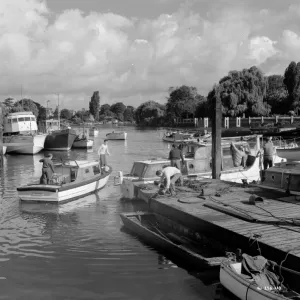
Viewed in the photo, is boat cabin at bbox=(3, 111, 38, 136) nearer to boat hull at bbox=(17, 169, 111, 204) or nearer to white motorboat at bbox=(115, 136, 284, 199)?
white motorboat at bbox=(115, 136, 284, 199)

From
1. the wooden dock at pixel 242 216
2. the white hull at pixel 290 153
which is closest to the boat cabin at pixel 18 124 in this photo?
the white hull at pixel 290 153

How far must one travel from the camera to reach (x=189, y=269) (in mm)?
11000

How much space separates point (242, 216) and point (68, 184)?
1026cm

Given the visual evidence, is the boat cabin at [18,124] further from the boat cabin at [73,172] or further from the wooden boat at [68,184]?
the boat cabin at [73,172]

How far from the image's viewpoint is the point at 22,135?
164 ft

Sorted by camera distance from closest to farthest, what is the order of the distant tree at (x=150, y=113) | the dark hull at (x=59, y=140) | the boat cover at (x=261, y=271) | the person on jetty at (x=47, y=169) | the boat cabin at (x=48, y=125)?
1. the boat cover at (x=261, y=271)
2. the person on jetty at (x=47, y=169)
3. the dark hull at (x=59, y=140)
4. the boat cabin at (x=48, y=125)
5. the distant tree at (x=150, y=113)

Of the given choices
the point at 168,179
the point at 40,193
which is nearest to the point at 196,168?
the point at 168,179

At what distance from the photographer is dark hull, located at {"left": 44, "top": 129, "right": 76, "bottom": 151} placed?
52.9 meters

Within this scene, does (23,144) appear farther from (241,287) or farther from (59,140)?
(241,287)

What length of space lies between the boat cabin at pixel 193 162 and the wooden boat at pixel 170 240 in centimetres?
496

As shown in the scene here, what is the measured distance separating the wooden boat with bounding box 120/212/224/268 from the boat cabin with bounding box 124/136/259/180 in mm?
4959

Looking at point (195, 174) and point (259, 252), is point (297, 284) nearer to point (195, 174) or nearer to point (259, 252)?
point (259, 252)

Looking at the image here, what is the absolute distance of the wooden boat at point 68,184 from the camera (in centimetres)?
→ 1856

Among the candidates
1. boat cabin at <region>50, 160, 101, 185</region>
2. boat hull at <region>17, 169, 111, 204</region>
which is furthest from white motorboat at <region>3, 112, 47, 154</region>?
boat hull at <region>17, 169, 111, 204</region>
